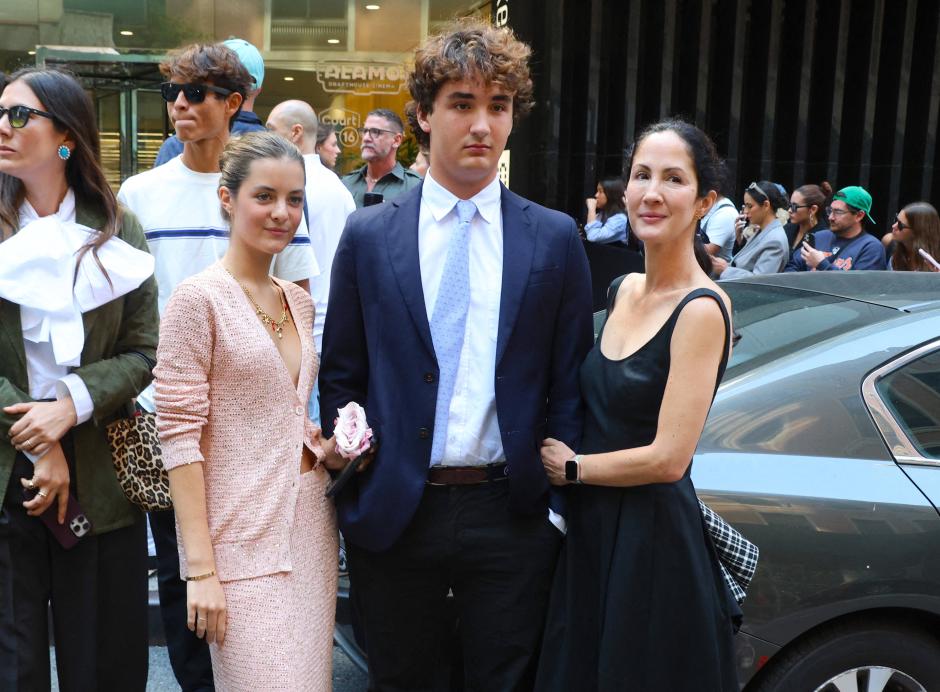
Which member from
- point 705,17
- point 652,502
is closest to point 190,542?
point 652,502

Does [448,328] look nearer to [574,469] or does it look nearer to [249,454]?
[574,469]

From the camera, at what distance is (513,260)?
2516mm

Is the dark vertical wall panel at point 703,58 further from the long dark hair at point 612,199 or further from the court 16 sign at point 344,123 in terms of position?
the court 16 sign at point 344,123

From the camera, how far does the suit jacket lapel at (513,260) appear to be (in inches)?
97.3

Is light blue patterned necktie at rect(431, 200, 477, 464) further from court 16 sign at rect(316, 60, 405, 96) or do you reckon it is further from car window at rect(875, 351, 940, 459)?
court 16 sign at rect(316, 60, 405, 96)

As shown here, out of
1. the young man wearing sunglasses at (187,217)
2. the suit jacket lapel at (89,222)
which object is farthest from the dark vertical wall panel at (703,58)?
the suit jacket lapel at (89,222)

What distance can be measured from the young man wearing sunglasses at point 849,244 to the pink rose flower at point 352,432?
18.5 ft

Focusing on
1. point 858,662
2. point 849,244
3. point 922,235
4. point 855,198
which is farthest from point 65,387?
point 849,244

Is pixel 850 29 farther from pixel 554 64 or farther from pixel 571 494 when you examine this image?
pixel 571 494

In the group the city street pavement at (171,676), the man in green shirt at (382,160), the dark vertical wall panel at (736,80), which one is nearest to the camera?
the city street pavement at (171,676)

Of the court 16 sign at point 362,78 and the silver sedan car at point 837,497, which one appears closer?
the silver sedan car at point 837,497

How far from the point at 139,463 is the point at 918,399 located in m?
2.35

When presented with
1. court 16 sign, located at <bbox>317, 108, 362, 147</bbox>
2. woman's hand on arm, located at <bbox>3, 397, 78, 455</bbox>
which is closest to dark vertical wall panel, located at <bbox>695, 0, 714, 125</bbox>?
court 16 sign, located at <bbox>317, 108, 362, 147</bbox>

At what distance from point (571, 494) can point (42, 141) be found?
1.64 metres
